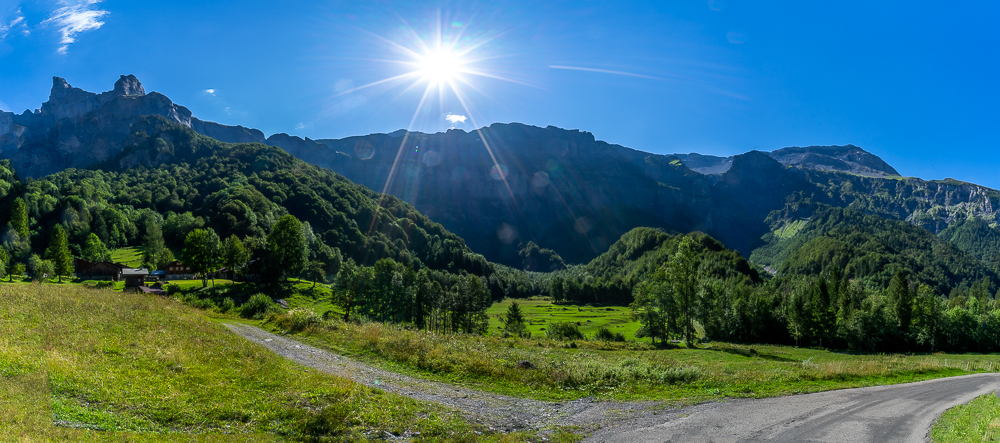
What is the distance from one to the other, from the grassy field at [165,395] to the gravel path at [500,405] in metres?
1.59

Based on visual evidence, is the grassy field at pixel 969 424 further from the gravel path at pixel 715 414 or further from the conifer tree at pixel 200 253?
the conifer tree at pixel 200 253

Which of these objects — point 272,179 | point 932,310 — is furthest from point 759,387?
point 272,179

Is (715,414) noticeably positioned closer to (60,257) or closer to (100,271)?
(60,257)

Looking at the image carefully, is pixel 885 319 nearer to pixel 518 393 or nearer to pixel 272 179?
pixel 518 393

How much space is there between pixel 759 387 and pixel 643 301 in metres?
36.8

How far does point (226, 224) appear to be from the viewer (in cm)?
12175

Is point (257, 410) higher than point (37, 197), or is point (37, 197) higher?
point (37, 197)

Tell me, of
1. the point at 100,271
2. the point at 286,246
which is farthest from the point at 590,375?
the point at 100,271

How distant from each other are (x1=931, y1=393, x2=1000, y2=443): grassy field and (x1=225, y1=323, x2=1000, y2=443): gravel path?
1.45 ft

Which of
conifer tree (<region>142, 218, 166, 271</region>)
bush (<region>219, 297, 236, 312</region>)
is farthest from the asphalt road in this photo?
conifer tree (<region>142, 218, 166, 271</region>)

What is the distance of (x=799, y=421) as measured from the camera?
15680mm

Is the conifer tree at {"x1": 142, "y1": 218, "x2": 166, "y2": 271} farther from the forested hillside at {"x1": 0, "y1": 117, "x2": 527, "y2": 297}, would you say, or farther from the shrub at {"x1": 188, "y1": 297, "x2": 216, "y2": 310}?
the shrub at {"x1": 188, "y1": 297, "x2": 216, "y2": 310}


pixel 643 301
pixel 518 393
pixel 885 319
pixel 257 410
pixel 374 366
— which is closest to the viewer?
pixel 257 410

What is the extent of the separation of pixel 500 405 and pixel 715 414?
28.7 ft
